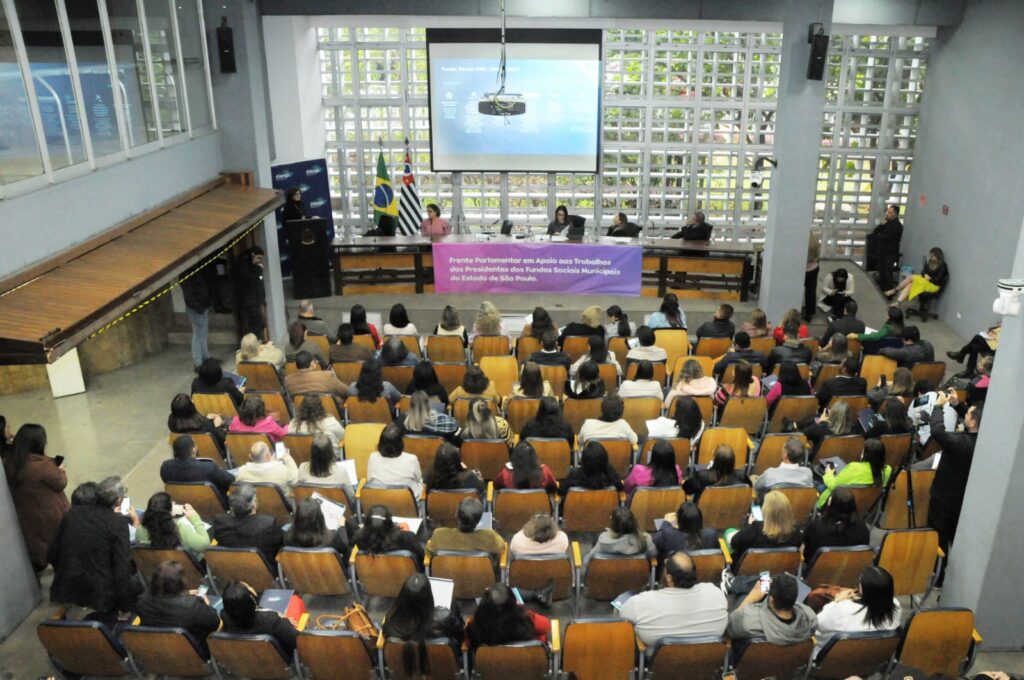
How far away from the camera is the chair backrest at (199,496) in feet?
19.1

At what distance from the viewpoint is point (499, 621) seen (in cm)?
438

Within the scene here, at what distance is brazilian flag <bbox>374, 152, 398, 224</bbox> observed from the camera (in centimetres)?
1423

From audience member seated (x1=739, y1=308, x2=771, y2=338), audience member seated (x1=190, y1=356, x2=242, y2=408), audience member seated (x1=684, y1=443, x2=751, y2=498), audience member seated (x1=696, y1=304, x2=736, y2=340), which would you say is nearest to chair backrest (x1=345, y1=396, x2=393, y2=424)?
audience member seated (x1=190, y1=356, x2=242, y2=408)

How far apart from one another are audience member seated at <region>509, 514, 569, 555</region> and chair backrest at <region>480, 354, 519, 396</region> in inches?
126

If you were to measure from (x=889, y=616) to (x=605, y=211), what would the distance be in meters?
11.2

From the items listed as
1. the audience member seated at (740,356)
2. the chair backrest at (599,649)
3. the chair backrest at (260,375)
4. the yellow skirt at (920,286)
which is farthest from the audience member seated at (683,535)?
the yellow skirt at (920,286)

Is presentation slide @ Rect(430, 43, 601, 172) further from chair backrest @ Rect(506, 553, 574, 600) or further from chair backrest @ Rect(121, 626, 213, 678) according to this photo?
chair backrest @ Rect(121, 626, 213, 678)

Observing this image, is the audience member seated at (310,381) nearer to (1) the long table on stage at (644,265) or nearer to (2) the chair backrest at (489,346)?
(2) the chair backrest at (489,346)

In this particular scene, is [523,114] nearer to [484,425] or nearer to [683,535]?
[484,425]

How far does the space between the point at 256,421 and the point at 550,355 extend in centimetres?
295

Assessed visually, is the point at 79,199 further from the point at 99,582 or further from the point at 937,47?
the point at 937,47

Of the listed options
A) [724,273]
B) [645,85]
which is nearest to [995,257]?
[724,273]

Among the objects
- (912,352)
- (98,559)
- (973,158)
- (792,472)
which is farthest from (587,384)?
(973,158)

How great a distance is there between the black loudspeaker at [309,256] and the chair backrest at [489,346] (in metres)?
4.27
